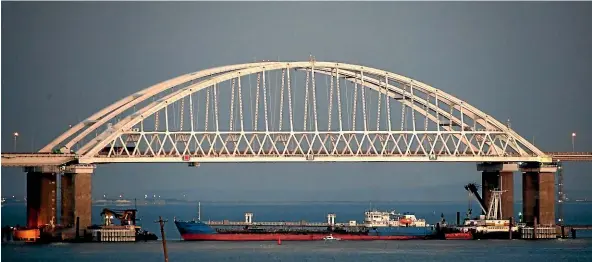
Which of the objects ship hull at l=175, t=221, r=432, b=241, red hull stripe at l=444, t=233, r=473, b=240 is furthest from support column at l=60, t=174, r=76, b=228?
red hull stripe at l=444, t=233, r=473, b=240

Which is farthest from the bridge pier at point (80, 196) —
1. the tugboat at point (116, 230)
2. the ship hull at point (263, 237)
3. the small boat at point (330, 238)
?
the small boat at point (330, 238)

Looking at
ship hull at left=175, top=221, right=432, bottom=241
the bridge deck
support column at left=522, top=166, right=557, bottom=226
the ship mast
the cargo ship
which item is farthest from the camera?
the cargo ship

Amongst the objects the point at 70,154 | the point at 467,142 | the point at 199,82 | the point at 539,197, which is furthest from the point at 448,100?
the point at 70,154

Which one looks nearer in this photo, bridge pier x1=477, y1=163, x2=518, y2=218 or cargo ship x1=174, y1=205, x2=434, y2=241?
bridge pier x1=477, y1=163, x2=518, y2=218

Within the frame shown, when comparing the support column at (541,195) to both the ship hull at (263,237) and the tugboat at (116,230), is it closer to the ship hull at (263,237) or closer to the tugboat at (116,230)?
the ship hull at (263,237)

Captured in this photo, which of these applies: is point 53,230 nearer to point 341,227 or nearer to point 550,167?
point 341,227

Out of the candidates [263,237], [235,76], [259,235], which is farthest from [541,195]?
[235,76]

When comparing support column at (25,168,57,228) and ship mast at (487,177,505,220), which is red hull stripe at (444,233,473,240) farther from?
support column at (25,168,57,228)

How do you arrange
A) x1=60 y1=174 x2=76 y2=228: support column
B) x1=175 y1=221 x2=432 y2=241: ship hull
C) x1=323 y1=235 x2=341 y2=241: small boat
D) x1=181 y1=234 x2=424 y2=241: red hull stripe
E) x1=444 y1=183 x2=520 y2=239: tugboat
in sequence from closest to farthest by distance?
x1=60 y1=174 x2=76 y2=228: support column, x1=444 y1=183 x2=520 y2=239: tugboat, x1=181 y1=234 x2=424 y2=241: red hull stripe, x1=175 y1=221 x2=432 y2=241: ship hull, x1=323 y1=235 x2=341 y2=241: small boat

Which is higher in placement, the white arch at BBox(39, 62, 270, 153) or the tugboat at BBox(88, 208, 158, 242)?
the white arch at BBox(39, 62, 270, 153)
